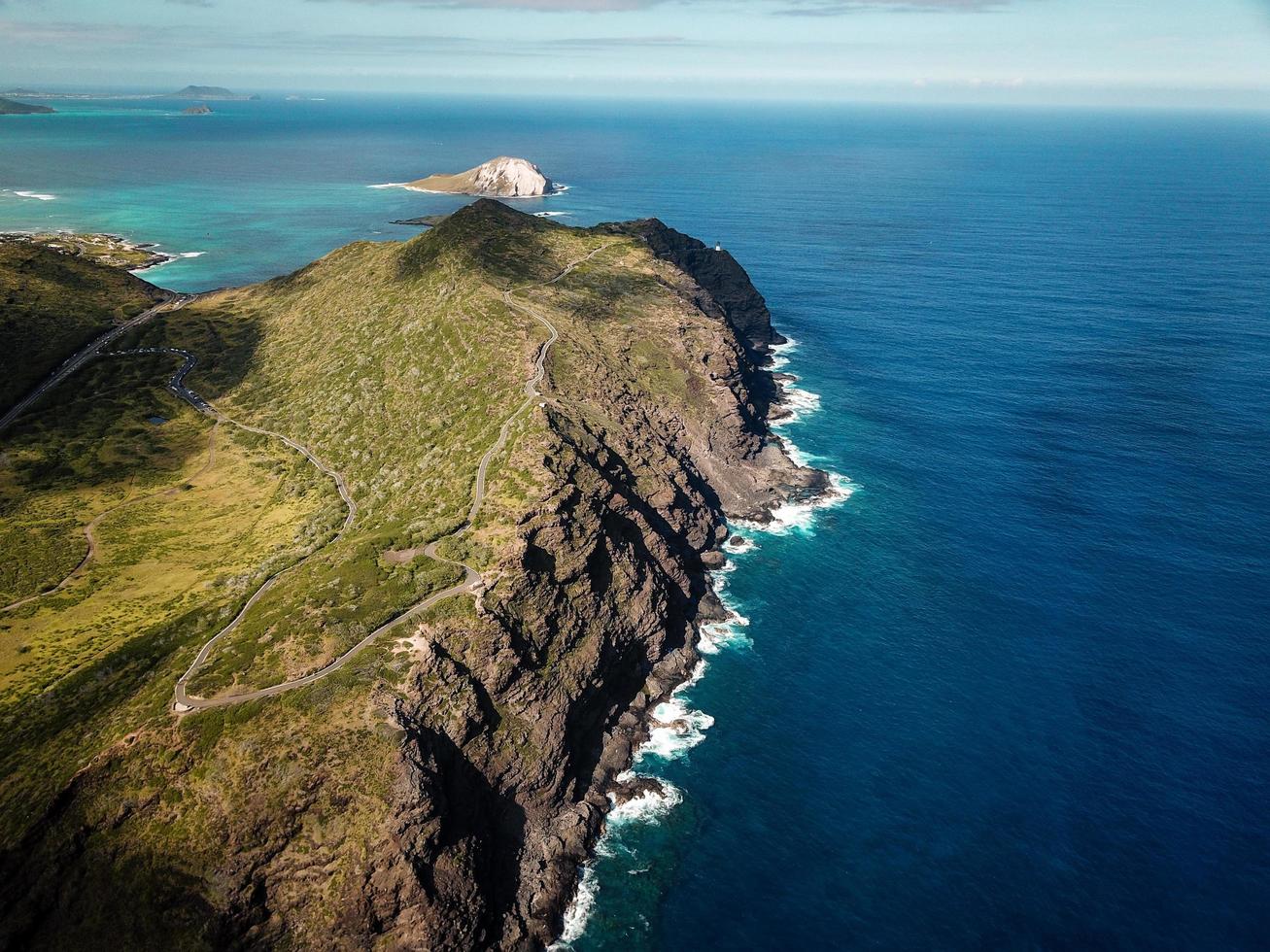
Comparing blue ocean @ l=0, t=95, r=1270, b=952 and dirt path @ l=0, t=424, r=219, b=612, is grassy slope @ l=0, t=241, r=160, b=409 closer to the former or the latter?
dirt path @ l=0, t=424, r=219, b=612

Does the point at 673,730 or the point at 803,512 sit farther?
the point at 803,512

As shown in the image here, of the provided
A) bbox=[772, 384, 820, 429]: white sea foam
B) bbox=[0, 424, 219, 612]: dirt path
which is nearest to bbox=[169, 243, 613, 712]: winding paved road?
bbox=[0, 424, 219, 612]: dirt path

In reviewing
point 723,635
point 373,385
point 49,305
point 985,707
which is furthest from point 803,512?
point 49,305

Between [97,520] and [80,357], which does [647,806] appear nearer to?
[97,520]

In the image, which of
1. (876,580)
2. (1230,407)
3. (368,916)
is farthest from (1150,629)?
(368,916)

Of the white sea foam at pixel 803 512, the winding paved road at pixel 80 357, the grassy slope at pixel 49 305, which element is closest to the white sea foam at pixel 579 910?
the white sea foam at pixel 803 512

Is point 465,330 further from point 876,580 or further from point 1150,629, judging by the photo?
point 1150,629
